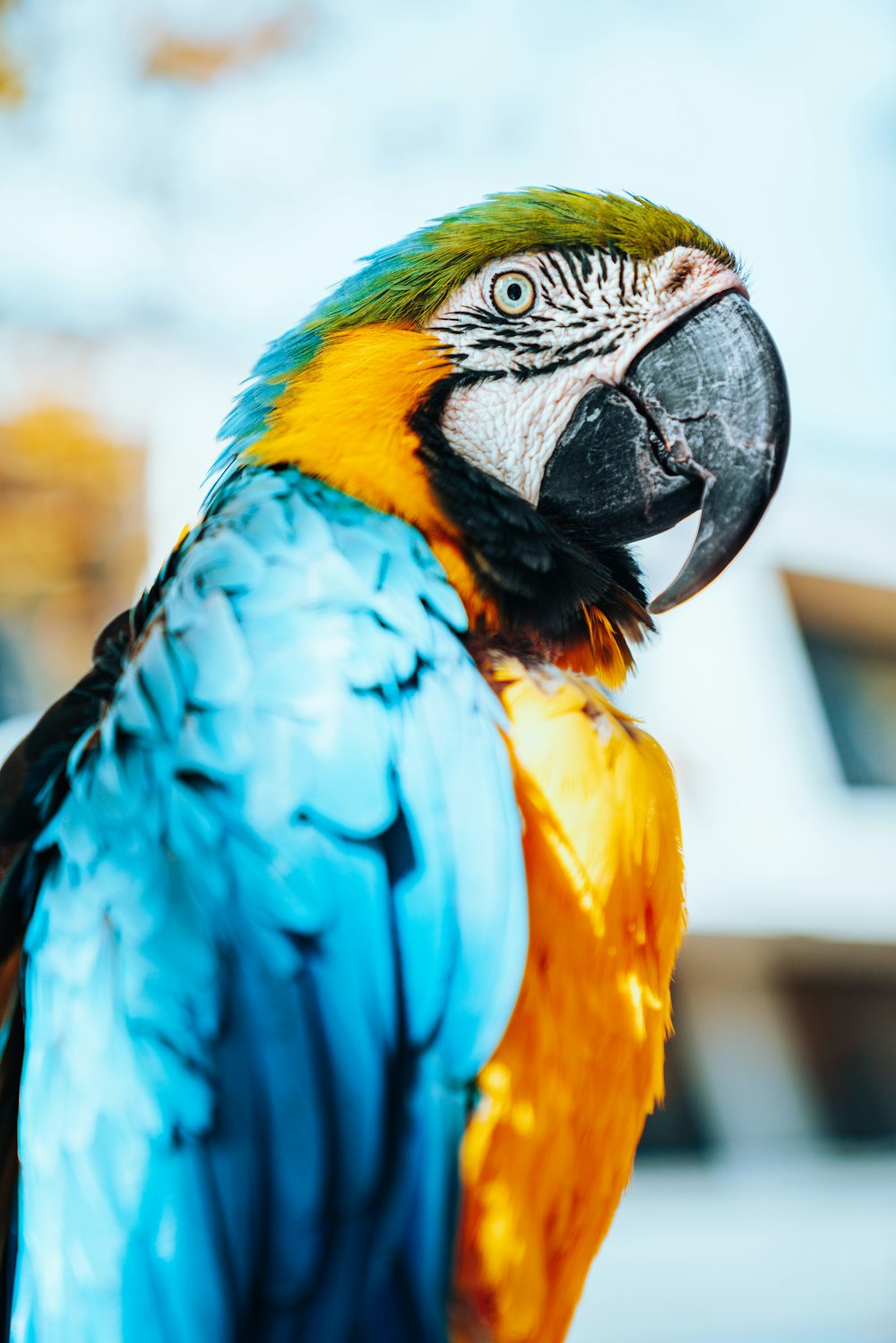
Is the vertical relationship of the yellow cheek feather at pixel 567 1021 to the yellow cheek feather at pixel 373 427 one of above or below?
below

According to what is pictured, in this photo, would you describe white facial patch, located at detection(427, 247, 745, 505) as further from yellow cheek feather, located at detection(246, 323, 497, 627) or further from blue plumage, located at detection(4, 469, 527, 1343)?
blue plumage, located at detection(4, 469, 527, 1343)

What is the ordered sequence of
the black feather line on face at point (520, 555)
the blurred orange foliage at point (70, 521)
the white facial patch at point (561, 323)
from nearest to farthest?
1. the black feather line on face at point (520, 555)
2. the white facial patch at point (561, 323)
3. the blurred orange foliage at point (70, 521)

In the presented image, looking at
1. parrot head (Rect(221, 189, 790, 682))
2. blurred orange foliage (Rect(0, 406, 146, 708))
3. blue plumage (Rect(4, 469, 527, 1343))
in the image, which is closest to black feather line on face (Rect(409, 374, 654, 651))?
parrot head (Rect(221, 189, 790, 682))

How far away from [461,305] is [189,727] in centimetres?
57

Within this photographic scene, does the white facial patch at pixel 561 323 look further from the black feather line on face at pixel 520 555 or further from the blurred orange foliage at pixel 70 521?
the blurred orange foliage at pixel 70 521

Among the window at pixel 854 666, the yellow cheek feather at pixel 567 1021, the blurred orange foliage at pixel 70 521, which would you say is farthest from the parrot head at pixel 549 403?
the window at pixel 854 666

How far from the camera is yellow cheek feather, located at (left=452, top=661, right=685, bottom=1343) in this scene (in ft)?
2.76

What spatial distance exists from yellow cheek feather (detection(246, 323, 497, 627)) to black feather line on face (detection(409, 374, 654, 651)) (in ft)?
0.05

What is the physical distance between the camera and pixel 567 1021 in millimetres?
875

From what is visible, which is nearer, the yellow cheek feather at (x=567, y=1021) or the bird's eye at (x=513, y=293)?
the yellow cheek feather at (x=567, y=1021)

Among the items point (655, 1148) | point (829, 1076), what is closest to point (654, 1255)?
point (655, 1148)

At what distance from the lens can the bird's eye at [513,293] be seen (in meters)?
1.16

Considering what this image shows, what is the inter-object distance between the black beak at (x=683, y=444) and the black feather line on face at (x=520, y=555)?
44 mm

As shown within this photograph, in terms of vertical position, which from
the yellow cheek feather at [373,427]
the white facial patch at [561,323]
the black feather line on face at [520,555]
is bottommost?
the black feather line on face at [520,555]
